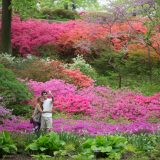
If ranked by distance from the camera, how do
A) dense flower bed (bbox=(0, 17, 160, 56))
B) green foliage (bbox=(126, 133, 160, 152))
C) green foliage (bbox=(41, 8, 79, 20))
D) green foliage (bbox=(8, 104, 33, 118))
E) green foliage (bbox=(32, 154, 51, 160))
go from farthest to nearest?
green foliage (bbox=(41, 8, 79, 20))
dense flower bed (bbox=(0, 17, 160, 56))
green foliage (bbox=(8, 104, 33, 118))
green foliage (bbox=(126, 133, 160, 152))
green foliage (bbox=(32, 154, 51, 160))

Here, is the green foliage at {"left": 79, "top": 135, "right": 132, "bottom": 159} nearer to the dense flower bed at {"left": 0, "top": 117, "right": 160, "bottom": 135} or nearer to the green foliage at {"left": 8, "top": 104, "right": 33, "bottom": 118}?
the dense flower bed at {"left": 0, "top": 117, "right": 160, "bottom": 135}

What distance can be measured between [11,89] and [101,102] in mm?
3696

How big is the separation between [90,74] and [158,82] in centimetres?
325

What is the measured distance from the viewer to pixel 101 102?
17156mm

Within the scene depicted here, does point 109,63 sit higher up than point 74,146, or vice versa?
point 109,63

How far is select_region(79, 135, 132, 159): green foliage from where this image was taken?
8.07 meters

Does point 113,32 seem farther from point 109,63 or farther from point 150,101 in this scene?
point 150,101

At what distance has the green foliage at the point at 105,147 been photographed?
807cm

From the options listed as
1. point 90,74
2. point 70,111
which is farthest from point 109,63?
point 70,111

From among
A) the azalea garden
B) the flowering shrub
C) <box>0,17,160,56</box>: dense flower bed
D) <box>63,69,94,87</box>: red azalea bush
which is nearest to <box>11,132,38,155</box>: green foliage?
the azalea garden

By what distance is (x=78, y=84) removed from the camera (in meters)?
19.3

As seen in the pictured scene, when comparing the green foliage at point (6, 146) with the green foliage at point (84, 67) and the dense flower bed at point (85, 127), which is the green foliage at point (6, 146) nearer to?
the dense flower bed at point (85, 127)

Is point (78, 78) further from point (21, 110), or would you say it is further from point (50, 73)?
point (21, 110)

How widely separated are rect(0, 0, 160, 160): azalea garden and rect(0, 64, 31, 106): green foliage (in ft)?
0.11
